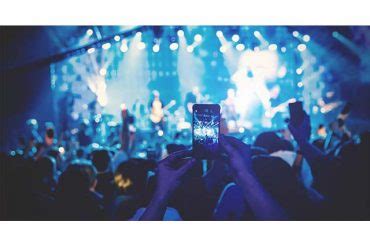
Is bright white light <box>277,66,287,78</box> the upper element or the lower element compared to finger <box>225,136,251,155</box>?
upper

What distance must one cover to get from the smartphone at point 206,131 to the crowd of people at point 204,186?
8 centimetres

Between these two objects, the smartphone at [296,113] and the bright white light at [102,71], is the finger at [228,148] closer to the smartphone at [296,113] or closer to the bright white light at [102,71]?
the smartphone at [296,113]

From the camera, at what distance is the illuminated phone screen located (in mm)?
1788

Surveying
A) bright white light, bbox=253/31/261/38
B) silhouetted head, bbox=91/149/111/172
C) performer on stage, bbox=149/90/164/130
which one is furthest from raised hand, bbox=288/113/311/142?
bright white light, bbox=253/31/261/38

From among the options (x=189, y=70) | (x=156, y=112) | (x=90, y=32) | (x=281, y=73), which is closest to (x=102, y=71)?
(x=90, y=32)

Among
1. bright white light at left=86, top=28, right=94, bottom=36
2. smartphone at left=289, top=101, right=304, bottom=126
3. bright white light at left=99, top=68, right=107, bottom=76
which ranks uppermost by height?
bright white light at left=86, top=28, right=94, bottom=36

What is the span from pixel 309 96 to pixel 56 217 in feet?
29.6

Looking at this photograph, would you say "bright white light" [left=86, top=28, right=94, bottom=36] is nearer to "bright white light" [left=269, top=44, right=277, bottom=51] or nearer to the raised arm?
"bright white light" [left=269, top=44, right=277, bottom=51]

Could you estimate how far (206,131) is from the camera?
1.92 meters

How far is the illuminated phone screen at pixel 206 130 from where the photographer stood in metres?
1.79

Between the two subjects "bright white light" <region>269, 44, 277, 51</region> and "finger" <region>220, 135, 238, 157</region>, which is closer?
"finger" <region>220, 135, 238, 157</region>

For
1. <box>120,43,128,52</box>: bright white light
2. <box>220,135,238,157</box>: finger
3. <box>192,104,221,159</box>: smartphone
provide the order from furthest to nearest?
<box>120,43,128,52</box>: bright white light
<box>192,104,221,159</box>: smartphone
<box>220,135,238,157</box>: finger
